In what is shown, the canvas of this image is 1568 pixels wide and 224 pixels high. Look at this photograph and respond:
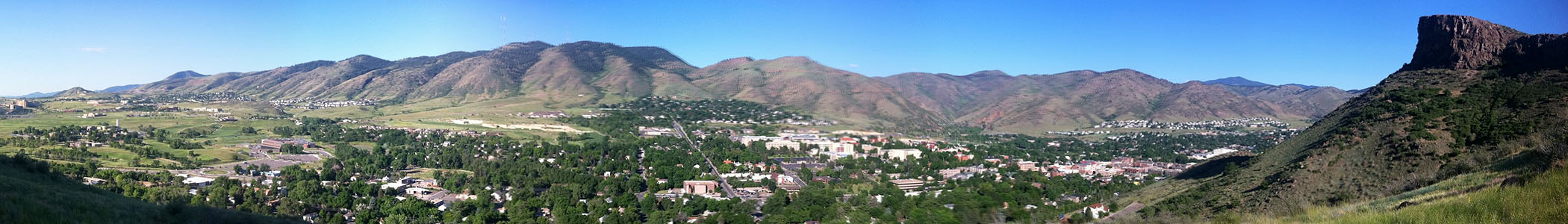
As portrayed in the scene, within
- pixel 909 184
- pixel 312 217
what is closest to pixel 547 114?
pixel 909 184

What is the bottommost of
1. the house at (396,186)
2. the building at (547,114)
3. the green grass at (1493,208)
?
the house at (396,186)

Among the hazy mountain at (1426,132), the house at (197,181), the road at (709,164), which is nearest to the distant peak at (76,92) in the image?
the road at (709,164)

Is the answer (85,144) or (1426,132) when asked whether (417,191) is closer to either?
(85,144)

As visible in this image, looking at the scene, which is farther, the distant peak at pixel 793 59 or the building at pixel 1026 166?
the distant peak at pixel 793 59

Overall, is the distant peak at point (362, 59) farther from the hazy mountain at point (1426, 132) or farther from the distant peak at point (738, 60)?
the hazy mountain at point (1426, 132)

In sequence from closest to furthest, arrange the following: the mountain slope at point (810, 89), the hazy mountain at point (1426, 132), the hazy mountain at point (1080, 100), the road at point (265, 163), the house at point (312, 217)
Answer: the hazy mountain at point (1426, 132) < the house at point (312, 217) < the road at point (265, 163) < the mountain slope at point (810, 89) < the hazy mountain at point (1080, 100)

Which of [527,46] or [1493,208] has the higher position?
[527,46]

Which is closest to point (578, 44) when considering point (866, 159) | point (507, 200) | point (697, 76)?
point (697, 76)

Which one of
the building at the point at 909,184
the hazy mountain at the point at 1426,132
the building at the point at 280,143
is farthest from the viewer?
the building at the point at 280,143
